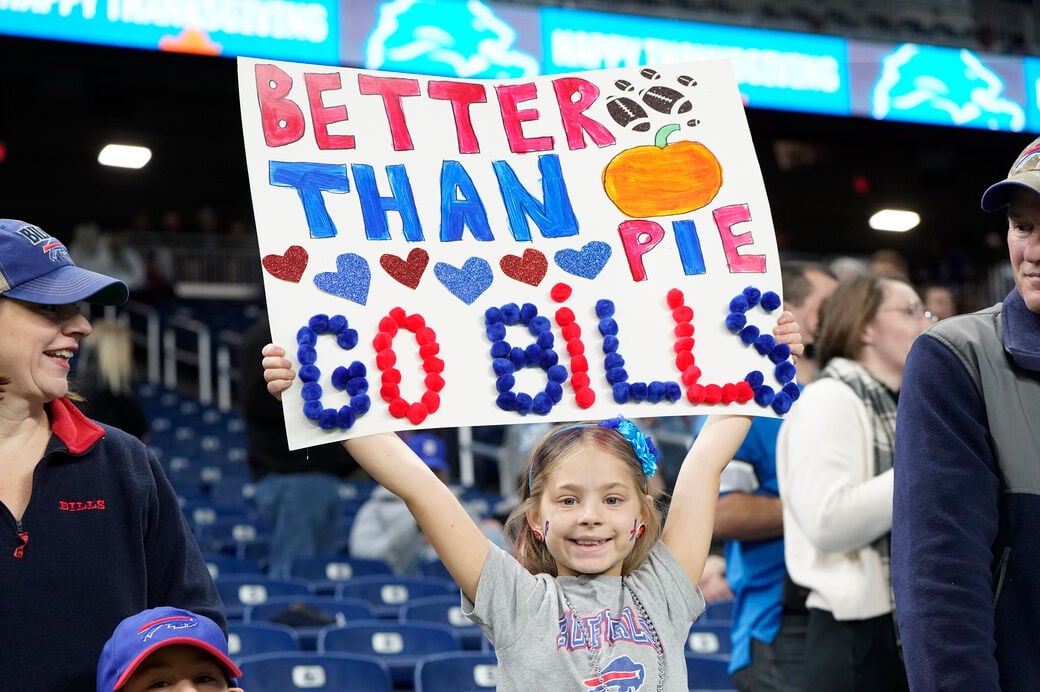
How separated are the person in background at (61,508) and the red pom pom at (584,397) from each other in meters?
0.64

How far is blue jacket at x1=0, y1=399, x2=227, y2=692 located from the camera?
1837mm

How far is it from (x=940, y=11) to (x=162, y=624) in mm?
13936

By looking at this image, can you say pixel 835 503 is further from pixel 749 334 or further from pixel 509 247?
pixel 509 247

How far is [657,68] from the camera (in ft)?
7.65

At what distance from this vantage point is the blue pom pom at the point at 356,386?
196cm

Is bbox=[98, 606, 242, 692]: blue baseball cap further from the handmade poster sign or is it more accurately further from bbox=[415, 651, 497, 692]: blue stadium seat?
bbox=[415, 651, 497, 692]: blue stadium seat

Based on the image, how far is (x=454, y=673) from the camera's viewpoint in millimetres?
3580

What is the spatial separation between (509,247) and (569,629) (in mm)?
616

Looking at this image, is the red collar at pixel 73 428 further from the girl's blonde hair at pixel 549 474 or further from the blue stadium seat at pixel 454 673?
the blue stadium seat at pixel 454 673

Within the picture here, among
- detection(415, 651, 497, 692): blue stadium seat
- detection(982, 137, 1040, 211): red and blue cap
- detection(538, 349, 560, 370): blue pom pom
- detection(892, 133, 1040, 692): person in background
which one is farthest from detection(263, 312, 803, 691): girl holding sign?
detection(415, 651, 497, 692): blue stadium seat

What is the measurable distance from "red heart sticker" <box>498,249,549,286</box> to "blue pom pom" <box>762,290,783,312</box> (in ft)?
1.18

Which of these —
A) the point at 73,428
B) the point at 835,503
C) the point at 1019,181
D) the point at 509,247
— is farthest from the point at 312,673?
the point at 1019,181

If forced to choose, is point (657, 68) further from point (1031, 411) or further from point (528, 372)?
point (1031, 411)

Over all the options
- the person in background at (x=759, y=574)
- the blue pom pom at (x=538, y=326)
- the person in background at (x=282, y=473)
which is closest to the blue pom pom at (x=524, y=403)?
the blue pom pom at (x=538, y=326)
